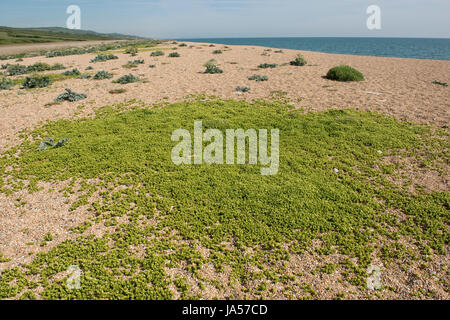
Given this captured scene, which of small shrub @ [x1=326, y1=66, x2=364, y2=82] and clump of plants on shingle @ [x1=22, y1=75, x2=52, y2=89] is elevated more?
small shrub @ [x1=326, y1=66, x2=364, y2=82]

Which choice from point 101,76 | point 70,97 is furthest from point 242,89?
point 101,76

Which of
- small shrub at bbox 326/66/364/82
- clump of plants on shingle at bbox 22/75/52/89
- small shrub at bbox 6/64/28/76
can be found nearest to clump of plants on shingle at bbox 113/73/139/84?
clump of plants on shingle at bbox 22/75/52/89

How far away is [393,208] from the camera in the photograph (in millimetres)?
8195

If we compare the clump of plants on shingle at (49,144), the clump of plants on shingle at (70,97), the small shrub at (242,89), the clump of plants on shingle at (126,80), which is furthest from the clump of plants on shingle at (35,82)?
the small shrub at (242,89)

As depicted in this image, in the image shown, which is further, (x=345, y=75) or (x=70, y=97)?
(x=345, y=75)

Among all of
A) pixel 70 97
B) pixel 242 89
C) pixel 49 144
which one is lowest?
pixel 49 144

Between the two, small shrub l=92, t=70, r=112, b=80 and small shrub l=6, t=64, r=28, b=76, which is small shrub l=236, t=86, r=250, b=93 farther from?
small shrub l=6, t=64, r=28, b=76

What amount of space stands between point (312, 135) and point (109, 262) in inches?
424

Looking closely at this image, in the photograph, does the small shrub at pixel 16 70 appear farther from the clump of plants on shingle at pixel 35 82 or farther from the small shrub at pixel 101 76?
the small shrub at pixel 101 76

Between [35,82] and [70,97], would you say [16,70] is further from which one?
[70,97]

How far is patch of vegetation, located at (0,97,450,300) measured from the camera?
6.14m

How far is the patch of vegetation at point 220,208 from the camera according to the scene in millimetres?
6137

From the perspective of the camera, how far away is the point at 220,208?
26.9ft
